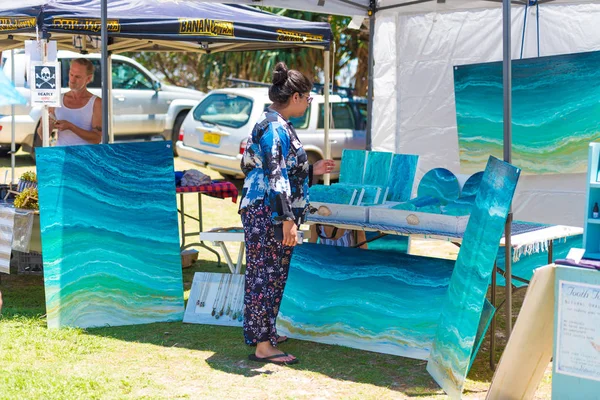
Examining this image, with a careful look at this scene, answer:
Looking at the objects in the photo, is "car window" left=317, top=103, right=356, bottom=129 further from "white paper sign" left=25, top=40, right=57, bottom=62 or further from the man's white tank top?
"white paper sign" left=25, top=40, right=57, bottom=62

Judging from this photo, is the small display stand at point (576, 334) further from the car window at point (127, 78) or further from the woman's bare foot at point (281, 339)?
the car window at point (127, 78)

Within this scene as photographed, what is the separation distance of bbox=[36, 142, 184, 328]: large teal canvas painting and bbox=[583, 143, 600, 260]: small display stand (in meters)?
2.73

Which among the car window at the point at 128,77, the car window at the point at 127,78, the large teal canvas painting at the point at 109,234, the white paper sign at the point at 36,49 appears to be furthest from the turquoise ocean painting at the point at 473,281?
the car window at the point at 128,77

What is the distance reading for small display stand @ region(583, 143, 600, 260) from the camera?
4410 mm

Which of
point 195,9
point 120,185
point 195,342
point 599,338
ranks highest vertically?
point 195,9

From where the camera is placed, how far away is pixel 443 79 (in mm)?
7895

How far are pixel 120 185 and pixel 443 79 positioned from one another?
3.47 metres

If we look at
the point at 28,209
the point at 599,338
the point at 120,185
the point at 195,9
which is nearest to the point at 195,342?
the point at 120,185

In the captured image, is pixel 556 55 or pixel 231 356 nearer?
pixel 231 356

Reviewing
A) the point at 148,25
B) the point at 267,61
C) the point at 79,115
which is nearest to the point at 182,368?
the point at 79,115

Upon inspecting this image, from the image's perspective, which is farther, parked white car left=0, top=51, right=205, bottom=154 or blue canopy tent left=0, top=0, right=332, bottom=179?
parked white car left=0, top=51, right=205, bottom=154

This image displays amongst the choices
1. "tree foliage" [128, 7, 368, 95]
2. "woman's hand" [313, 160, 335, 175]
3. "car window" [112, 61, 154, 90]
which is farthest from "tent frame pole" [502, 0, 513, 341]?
"car window" [112, 61, 154, 90]

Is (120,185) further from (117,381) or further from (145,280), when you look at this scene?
(117,381)

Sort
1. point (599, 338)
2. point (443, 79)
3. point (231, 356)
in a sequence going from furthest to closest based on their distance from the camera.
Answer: point (443, 79), point (231, 356), point (599, 338)
